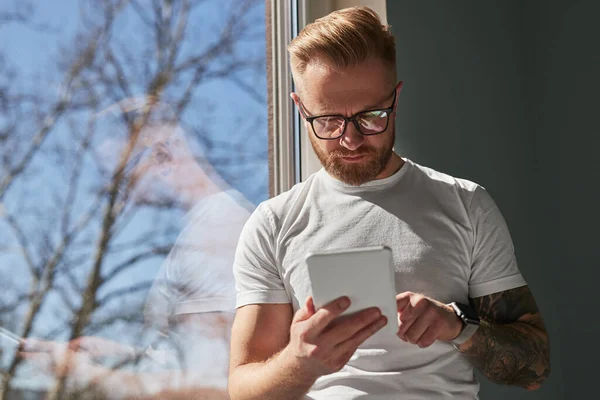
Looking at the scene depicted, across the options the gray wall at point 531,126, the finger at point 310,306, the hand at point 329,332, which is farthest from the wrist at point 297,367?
the gray wall at point 531,126

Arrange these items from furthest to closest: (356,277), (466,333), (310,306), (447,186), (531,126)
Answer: (531,126) < (447,186) < (466,333) < (310,306) < (356,277)

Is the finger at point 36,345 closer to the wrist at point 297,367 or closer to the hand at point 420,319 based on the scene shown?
the wrist at point 297,367

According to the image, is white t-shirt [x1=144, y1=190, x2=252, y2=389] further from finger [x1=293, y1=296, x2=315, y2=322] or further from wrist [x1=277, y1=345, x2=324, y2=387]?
finger [x1=293, y1=296, x2=315, y2=322]

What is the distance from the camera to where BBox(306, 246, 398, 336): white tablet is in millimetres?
1074

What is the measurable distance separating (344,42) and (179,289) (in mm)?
670

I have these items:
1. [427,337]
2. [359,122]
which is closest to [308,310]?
[427,337]

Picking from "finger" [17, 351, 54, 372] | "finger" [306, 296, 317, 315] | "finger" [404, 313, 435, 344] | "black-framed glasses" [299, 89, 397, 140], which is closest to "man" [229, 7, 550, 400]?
"black-framed glasses" [299, 89, 397, 140]

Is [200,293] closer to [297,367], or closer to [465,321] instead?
[297,367]

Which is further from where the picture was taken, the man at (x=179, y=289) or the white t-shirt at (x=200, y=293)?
the white t-shirt at (x=200, y=293)

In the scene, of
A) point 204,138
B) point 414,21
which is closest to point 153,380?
point 204,138

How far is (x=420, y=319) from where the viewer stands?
131cm

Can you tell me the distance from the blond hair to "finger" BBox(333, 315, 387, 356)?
608 millimetres

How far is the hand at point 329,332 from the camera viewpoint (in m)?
1.15

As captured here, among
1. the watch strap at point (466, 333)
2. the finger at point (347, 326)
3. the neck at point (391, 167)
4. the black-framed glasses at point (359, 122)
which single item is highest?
the black-framed glasses at point (359, 122)
